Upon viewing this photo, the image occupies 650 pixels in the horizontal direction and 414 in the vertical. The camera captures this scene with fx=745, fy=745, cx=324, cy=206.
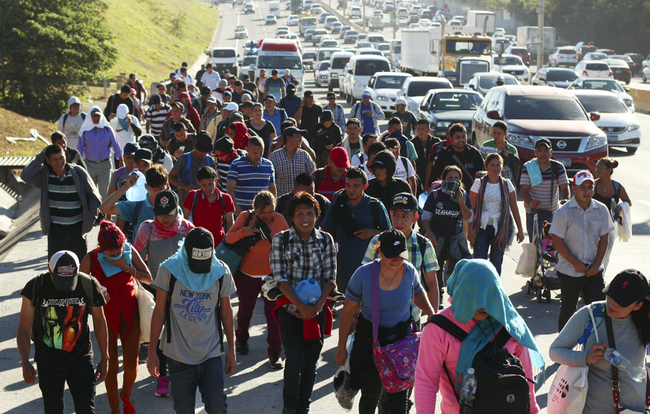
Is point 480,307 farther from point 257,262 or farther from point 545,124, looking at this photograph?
point 545,124

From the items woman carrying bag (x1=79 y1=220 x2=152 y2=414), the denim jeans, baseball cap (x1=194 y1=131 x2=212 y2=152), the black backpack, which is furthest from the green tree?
the black backpack

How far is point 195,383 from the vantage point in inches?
194

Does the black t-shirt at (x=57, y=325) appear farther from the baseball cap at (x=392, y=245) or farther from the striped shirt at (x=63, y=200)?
the striped shirt at (x=63, y=200)

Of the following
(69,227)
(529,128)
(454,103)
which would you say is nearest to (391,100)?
(454,103)

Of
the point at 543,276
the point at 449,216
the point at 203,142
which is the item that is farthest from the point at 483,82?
the point at 449,216

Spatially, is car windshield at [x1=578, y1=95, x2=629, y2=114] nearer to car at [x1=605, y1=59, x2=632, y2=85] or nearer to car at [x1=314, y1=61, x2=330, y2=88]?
car at [x1=314, y1=61, x2=330, y2=88]

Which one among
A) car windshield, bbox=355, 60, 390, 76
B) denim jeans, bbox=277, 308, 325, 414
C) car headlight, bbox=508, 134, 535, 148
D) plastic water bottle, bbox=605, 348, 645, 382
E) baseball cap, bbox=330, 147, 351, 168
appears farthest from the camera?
car windshield, bbox=355, 60, 390, 76

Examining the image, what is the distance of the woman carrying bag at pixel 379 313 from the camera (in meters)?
4.75

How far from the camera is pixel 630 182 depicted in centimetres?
1717

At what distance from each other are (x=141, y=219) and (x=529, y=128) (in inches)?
439

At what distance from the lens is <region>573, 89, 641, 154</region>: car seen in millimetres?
21344

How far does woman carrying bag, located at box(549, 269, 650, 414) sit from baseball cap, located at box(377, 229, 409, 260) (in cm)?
106

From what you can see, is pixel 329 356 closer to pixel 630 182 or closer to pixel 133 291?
pixel 133 291

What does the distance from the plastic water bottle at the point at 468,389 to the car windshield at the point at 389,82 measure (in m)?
26.5
